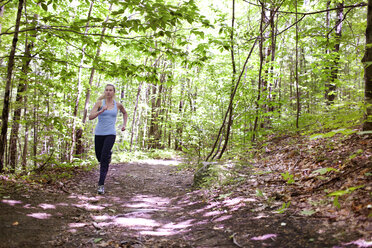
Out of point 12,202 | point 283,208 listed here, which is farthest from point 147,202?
point 283,208

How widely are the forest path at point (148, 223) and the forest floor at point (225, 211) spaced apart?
0.4 inches

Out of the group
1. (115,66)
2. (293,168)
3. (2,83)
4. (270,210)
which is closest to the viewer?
(270,210)

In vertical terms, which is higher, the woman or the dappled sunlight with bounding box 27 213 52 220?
the woman

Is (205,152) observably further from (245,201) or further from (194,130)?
(245,201)

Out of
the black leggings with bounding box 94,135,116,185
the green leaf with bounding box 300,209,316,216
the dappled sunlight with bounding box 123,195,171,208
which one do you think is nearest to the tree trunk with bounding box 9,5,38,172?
the black leggings with bounding box 94,135,116,185

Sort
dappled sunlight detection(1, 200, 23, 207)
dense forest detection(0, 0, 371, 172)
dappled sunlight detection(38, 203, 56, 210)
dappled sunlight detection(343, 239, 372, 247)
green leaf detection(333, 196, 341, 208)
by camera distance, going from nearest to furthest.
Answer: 1. dappled sunlight detection(343, 239, 372, 247)
2. green leaf detection(333, 196, 341, 208)
3. dappled sunlight detection(1, 200, 23, 207)
4. dappled sunlight detection(38, 203, 56, 210)
5. dense forest detection(0, 0, 371, 172)

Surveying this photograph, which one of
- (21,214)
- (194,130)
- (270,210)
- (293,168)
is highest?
(194,130)

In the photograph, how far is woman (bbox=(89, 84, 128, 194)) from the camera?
516 centimetres

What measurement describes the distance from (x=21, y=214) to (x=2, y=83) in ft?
20.4

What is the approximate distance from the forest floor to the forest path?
0.4 inches

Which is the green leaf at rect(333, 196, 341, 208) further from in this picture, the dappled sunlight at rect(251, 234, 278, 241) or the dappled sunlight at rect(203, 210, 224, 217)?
the dappled sunlight at rect(203, 210, 224, 217)

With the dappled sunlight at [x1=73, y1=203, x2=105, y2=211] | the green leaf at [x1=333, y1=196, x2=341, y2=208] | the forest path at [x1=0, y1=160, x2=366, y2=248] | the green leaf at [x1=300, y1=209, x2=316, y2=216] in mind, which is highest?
the green leaf at [x1=333, y1=196, x2=341, y2=208]

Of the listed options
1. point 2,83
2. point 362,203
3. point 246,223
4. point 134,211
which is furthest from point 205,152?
point 2,83

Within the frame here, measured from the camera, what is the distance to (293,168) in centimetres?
423
